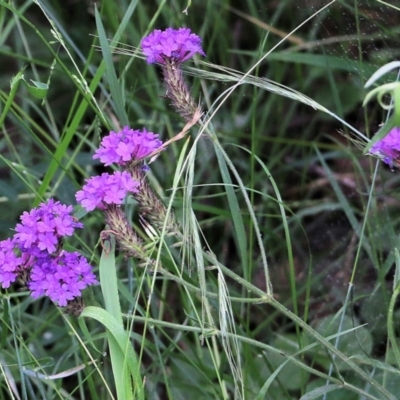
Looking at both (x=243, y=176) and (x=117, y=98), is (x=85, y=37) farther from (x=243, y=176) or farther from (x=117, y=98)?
(x=117, y=98)

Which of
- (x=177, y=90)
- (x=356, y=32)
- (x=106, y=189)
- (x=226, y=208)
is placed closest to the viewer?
(x=106, y=189)

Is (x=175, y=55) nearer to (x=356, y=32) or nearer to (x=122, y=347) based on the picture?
(x=122, y=347)

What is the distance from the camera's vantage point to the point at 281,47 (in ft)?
6.47

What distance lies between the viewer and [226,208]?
1.84 metres

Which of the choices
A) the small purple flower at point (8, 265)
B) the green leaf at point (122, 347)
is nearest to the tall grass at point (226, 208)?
the green leaf at point (122, 347)

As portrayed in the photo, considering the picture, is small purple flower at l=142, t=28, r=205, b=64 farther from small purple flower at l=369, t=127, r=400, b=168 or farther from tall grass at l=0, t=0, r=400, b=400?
small purple flower at l=369, t=127, r=400, b=168

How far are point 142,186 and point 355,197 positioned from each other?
0.99m

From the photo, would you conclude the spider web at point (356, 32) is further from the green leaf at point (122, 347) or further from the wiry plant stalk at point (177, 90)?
the green leaf at point (122, 347)

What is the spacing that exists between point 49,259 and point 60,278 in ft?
0.12

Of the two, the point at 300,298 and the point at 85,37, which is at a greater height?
the point at 85,37

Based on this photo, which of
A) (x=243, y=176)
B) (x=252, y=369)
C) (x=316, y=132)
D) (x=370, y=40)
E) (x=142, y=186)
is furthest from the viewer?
(x=316, y=132)

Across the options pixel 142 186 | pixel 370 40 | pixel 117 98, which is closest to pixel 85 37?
pixel 370 40

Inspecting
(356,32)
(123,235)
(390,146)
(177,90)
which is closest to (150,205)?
(123,235)

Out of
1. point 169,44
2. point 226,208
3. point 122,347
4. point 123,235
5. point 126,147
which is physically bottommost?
point 226,208
